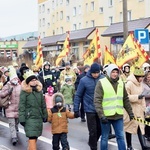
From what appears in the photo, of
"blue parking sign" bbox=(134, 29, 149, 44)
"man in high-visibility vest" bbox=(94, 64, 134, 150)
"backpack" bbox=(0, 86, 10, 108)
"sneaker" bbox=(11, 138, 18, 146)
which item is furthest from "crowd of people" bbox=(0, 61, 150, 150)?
"blue parking sign" bbox=(134, 29, 149, 44)

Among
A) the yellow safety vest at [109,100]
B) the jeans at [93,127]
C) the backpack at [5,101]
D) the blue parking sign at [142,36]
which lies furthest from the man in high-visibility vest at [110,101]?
the blue parking sign at [142,36]

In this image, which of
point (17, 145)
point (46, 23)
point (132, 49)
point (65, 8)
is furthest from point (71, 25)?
point (17, 145)

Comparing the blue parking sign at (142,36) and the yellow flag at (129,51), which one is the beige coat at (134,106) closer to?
the blue parking sign at (142,36)

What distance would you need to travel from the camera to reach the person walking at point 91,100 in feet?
28.4

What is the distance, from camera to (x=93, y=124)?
8.65 m

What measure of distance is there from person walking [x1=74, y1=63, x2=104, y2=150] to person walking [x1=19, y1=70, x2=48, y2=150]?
77 cm

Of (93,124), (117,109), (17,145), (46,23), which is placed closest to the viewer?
(117,109)

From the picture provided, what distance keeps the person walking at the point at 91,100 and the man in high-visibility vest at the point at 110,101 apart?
0.58m

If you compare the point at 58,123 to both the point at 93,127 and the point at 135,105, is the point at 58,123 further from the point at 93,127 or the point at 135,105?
the point at 135,105

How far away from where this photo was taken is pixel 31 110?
26.8 feet

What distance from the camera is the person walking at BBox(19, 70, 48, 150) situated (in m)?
8.16

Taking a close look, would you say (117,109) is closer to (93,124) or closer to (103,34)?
(93,124)

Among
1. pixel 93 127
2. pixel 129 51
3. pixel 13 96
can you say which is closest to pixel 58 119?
→ pixel 93 127

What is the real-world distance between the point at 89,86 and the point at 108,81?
80 cm
